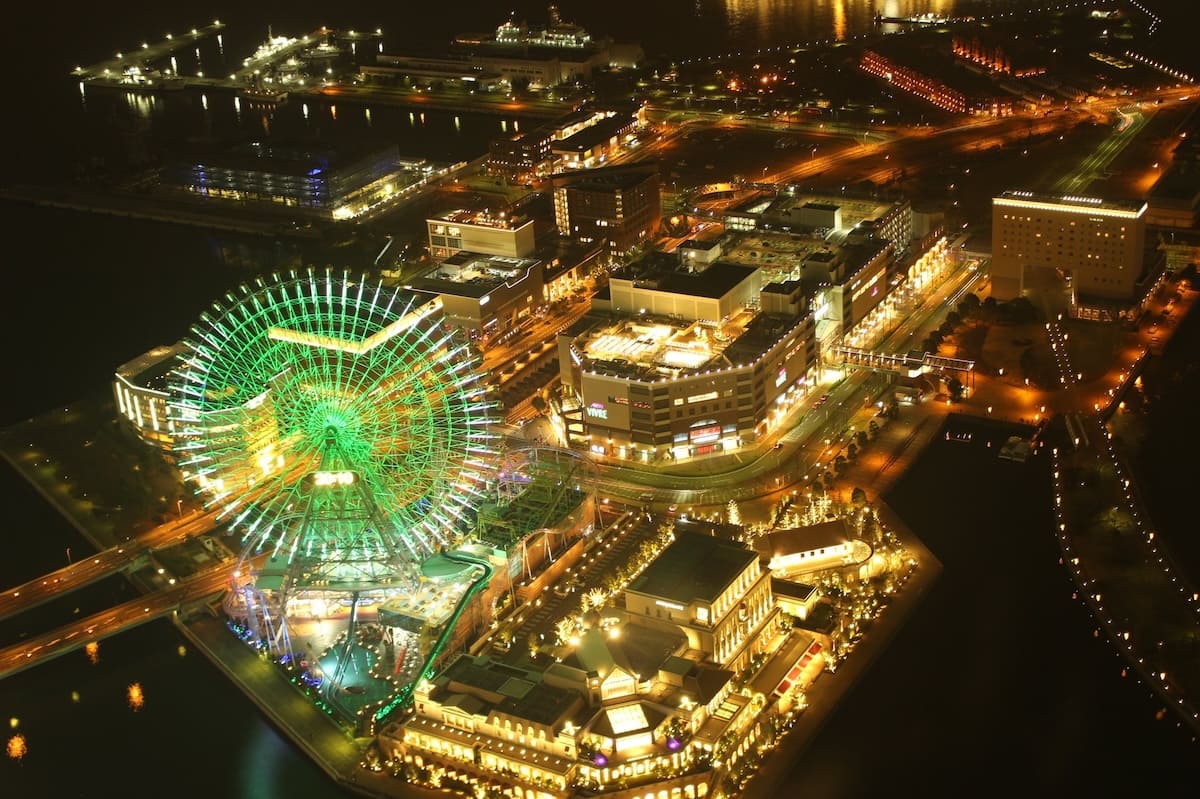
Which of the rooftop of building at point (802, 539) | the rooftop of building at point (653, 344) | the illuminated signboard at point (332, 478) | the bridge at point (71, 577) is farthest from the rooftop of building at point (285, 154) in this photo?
the rooftop of building at point (802, 539)

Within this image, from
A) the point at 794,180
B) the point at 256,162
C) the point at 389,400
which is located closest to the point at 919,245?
the point at 794,180

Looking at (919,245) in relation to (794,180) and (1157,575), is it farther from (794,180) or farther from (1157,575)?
(1157,575)

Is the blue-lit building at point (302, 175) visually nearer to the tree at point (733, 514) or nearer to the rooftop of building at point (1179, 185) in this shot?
the tree at point (733, 514)

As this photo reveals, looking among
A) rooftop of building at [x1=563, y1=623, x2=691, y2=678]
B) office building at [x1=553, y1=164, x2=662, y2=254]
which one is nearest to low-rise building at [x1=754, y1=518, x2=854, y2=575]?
rooftop of building at [x1=563, y1=623, x2=691, y2=678]

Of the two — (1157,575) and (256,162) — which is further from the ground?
(256,162)

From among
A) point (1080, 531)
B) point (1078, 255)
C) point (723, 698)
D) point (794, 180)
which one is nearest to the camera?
point (723, 698)

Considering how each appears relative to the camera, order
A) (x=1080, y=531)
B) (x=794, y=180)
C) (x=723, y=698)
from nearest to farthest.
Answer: (x=723, y=698)
(x=1080, y=531)
(x=794, y=180)

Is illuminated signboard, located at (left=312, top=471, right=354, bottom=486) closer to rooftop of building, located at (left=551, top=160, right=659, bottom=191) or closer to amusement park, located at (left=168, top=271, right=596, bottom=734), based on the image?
amusement park, located at (left=168, top=271, right=596, bottom=734)
